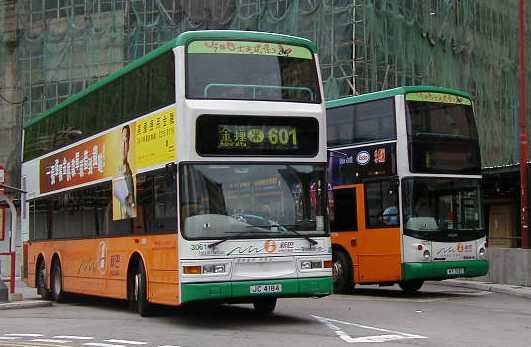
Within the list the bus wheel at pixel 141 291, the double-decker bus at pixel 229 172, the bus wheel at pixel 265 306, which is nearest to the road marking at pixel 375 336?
the double-decker bus at pixel 229 172

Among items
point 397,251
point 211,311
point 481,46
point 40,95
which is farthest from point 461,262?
point 40,95

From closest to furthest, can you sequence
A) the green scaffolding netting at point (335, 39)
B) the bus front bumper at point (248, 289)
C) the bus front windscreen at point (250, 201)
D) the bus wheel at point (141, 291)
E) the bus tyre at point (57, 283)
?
the bus front bumper at point (248, 289) → the bus front windscreen at point (250, 201) → the bus wheel at point (141, 291) → the bus tyre at point (57, 283) → the green scaffolding netting at point (335, 39)

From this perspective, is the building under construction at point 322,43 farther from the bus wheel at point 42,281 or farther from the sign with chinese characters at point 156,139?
the sign with chinese characters at point 156,139

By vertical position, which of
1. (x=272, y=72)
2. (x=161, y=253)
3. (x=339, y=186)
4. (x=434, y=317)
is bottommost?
(x=434, y=317)

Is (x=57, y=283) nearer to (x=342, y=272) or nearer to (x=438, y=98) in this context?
(x=342, y=272)

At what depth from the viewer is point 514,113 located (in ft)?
163

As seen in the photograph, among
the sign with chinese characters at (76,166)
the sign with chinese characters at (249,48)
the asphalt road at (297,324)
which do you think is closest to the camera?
the asphalt road at (297,324)

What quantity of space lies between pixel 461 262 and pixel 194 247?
26.9ft

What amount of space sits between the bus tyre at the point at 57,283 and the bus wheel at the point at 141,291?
4.74 metres

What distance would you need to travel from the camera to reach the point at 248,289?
1259 cm

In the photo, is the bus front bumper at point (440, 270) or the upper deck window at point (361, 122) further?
the upper deck window at point (361, 122)

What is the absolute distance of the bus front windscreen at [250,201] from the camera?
12.5 metres

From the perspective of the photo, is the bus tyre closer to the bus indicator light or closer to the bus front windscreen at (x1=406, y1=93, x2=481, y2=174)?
the bus indicator light

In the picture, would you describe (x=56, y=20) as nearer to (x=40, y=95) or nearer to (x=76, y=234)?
(x=40, y=95)
